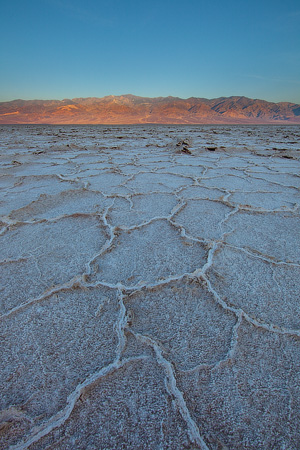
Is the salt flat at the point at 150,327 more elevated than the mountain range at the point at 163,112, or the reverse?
the mountain range at the point at 163,112

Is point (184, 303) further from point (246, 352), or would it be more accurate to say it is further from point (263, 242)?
point (263, 242)

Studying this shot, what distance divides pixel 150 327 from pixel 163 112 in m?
54.2

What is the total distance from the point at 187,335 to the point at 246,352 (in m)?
0.20

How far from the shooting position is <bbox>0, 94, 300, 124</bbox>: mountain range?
132ft

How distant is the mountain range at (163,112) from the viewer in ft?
132

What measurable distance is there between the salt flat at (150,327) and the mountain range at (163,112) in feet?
126

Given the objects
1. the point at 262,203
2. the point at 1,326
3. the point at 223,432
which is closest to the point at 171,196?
the point at 262,203

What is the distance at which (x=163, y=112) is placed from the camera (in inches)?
1935

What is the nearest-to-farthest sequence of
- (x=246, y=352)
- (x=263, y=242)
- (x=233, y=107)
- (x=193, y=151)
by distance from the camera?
(x=246, y=352) → (x=263, y=242) → (x=193, y=151) → (x=233, y=107)

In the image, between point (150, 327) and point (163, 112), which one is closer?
point (150, 327)

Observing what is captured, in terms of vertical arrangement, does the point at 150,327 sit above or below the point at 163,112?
below

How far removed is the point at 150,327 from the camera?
0.89 m

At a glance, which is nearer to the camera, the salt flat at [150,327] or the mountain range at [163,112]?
the salt flat at [150,327]

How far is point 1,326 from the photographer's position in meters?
0.90
